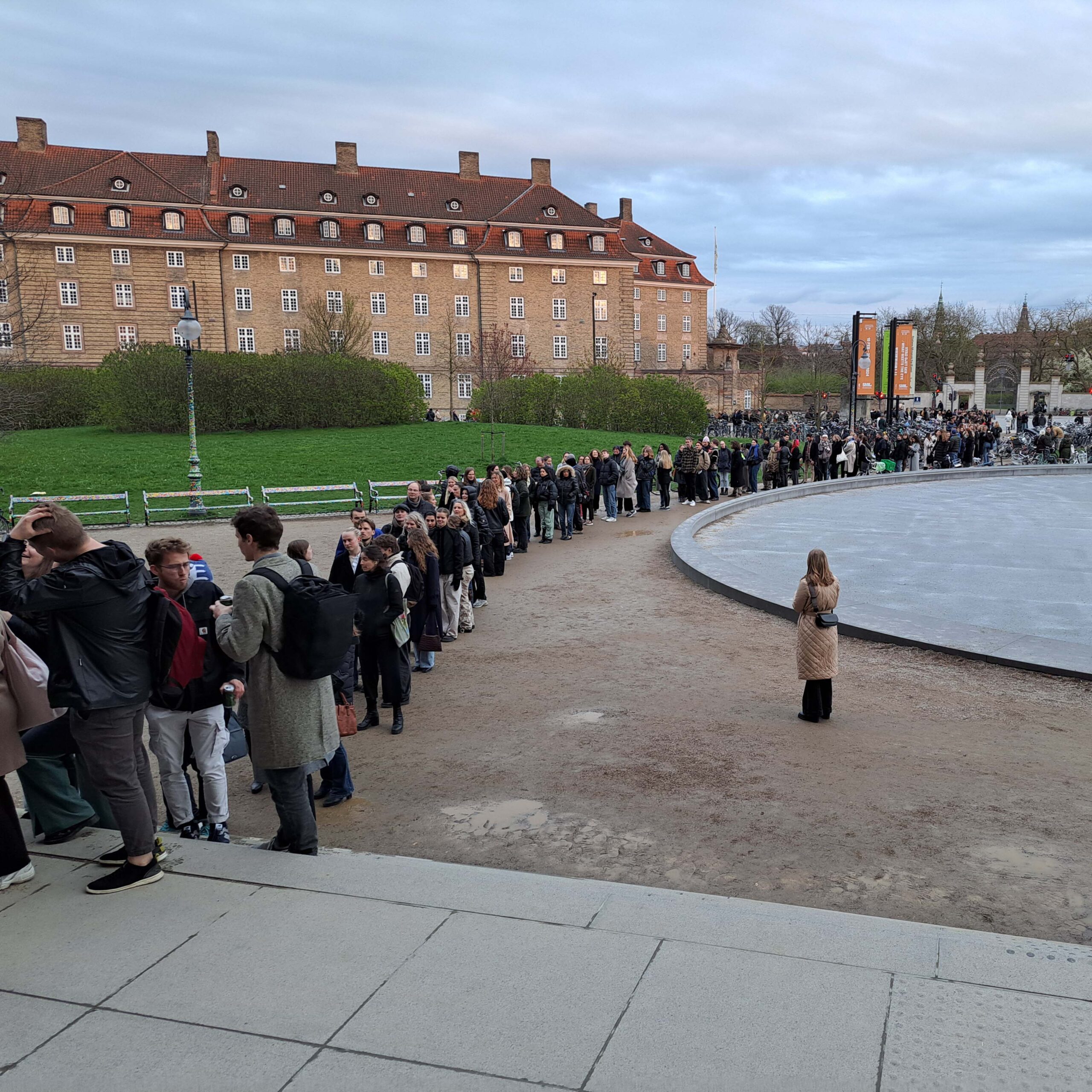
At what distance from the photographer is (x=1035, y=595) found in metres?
12.6

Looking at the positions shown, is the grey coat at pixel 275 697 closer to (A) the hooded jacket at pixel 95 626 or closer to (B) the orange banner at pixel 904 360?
(A) the hooded jacket at pixel 95 626

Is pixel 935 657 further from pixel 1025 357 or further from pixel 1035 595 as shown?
pixel 1025 357

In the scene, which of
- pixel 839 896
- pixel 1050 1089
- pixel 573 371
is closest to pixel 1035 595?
pixel 839 896

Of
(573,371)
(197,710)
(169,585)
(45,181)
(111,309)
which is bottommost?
(197,710)

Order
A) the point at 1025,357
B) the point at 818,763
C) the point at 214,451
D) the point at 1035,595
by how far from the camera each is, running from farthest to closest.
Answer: the point at 1025,357 → the point at 214,451 → the point at 1035,595 → the point at 818,763

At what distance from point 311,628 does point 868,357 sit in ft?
138

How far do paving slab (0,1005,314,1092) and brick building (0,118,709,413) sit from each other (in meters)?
61.8

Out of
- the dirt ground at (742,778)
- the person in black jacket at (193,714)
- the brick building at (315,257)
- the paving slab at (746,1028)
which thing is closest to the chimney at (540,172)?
the brick building at (315,257)

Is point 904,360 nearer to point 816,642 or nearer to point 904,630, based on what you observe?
point 904,630

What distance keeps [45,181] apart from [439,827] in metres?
70.1

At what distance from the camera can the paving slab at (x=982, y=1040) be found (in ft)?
10.3

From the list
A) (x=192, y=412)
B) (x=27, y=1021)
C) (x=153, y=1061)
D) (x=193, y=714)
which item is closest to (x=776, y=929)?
(x=153, y=1061)

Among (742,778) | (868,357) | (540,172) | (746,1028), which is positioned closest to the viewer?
(746,1028)

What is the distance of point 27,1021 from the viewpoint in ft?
11.8
